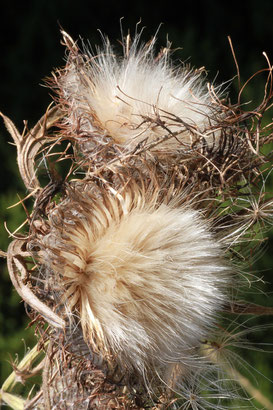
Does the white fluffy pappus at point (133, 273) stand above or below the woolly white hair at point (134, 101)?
below

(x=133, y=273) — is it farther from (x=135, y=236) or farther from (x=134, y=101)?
(x=134, y=101)

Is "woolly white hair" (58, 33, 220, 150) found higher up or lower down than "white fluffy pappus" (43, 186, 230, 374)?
higher up

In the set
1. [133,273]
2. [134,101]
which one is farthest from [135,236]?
[134,101]
